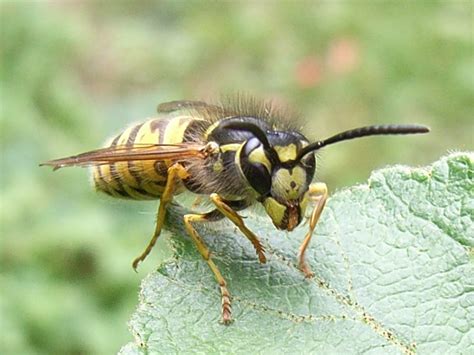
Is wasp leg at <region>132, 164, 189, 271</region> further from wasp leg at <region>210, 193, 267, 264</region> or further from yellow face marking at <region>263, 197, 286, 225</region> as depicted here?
yellow face marking at <region>263, 197, 286, 225</region>

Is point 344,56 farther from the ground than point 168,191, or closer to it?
farther from the ground

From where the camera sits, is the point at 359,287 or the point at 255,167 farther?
→ the point at 255,167

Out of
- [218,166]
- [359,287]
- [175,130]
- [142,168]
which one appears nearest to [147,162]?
[142,168]

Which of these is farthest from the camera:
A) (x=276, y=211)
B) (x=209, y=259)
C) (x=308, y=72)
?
(x=308, y=72)

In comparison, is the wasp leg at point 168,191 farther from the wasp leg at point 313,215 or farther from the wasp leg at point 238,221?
the wasp leg at point 313,215

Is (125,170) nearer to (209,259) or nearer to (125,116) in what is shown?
(209,259)

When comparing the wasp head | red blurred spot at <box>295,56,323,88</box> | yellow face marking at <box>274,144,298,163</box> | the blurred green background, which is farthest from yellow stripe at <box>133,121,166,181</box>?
red blurred spot at <box>295,56,323,88</box>

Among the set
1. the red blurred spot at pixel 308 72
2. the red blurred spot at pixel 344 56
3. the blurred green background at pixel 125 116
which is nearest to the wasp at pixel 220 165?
the blurred green background at pixel 125 116

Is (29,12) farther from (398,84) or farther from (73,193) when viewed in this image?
(398,84)
